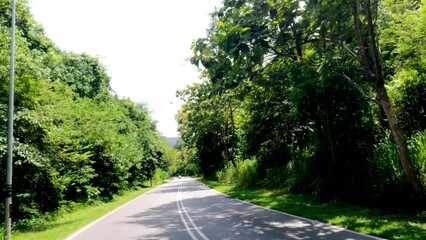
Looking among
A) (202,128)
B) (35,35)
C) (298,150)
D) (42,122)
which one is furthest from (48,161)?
(202,128)

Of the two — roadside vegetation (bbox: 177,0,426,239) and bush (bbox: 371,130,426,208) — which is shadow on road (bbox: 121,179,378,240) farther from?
bush (bbox: 371,130,426,208)

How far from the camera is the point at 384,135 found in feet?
56.5

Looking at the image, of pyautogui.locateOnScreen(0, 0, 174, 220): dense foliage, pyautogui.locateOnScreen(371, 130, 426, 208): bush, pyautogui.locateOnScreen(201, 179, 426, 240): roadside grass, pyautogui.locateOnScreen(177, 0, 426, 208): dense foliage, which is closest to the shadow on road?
pyautogui.locateOnScreen(201, 179, 426, 240): roadside grass

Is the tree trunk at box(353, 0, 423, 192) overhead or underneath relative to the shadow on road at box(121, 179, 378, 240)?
overhead

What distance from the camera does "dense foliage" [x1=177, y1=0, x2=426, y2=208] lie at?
954 centimetres

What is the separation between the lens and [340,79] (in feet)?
56.4

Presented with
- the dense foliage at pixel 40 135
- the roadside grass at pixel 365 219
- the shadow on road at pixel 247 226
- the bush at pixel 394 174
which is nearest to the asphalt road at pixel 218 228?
the shadow on road at pixel 247 226

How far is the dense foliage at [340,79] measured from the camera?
954cm

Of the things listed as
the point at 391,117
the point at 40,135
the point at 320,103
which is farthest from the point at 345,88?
the point at 40,135

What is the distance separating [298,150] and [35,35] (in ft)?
76.4

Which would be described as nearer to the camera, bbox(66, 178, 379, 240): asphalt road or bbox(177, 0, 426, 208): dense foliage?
bbox(177, 0, 426, 208): dense foliage

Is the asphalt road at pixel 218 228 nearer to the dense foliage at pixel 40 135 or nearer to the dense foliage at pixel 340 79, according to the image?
the dense foliage at pixel 40 135

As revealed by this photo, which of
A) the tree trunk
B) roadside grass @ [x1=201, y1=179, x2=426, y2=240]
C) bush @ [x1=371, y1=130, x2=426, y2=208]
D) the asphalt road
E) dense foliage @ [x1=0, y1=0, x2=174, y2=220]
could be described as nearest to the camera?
roadside grass @ [x1=201, y1=179, x2=426, y2=240]

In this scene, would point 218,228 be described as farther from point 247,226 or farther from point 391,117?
point 391,117
